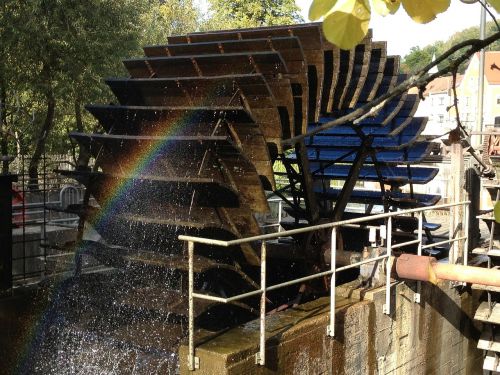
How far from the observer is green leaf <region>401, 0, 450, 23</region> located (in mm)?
1571

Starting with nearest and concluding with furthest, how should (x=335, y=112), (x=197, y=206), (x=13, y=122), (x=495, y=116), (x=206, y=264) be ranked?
1. (x=206, y=264)
2. (x=197, y=206)
3. (x=335, y=112)
4. (x=13, y=122)
5. (x=495, y=116)

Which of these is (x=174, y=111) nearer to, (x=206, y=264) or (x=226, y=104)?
(x=226, y=104)

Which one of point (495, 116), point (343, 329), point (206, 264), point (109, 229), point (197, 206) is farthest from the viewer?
point (495, 116)

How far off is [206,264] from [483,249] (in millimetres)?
3934

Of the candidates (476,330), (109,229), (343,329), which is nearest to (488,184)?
(476,330)

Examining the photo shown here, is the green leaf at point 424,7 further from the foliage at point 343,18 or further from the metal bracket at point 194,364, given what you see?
the metal bracket at point 194,364

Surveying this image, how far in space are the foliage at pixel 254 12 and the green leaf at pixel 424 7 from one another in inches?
1161

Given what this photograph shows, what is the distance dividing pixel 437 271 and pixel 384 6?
485cm

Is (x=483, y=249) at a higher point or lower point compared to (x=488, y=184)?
lower

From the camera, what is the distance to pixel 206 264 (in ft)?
19.8

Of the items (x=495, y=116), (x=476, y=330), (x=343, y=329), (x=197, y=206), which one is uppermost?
(x=495, y=116)

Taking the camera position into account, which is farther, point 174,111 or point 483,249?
point 483,249

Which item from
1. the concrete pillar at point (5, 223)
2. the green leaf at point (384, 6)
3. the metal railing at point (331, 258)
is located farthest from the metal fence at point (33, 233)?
the green leaf at point (384, 6)

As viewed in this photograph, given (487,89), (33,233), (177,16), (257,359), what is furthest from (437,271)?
(487,89)
